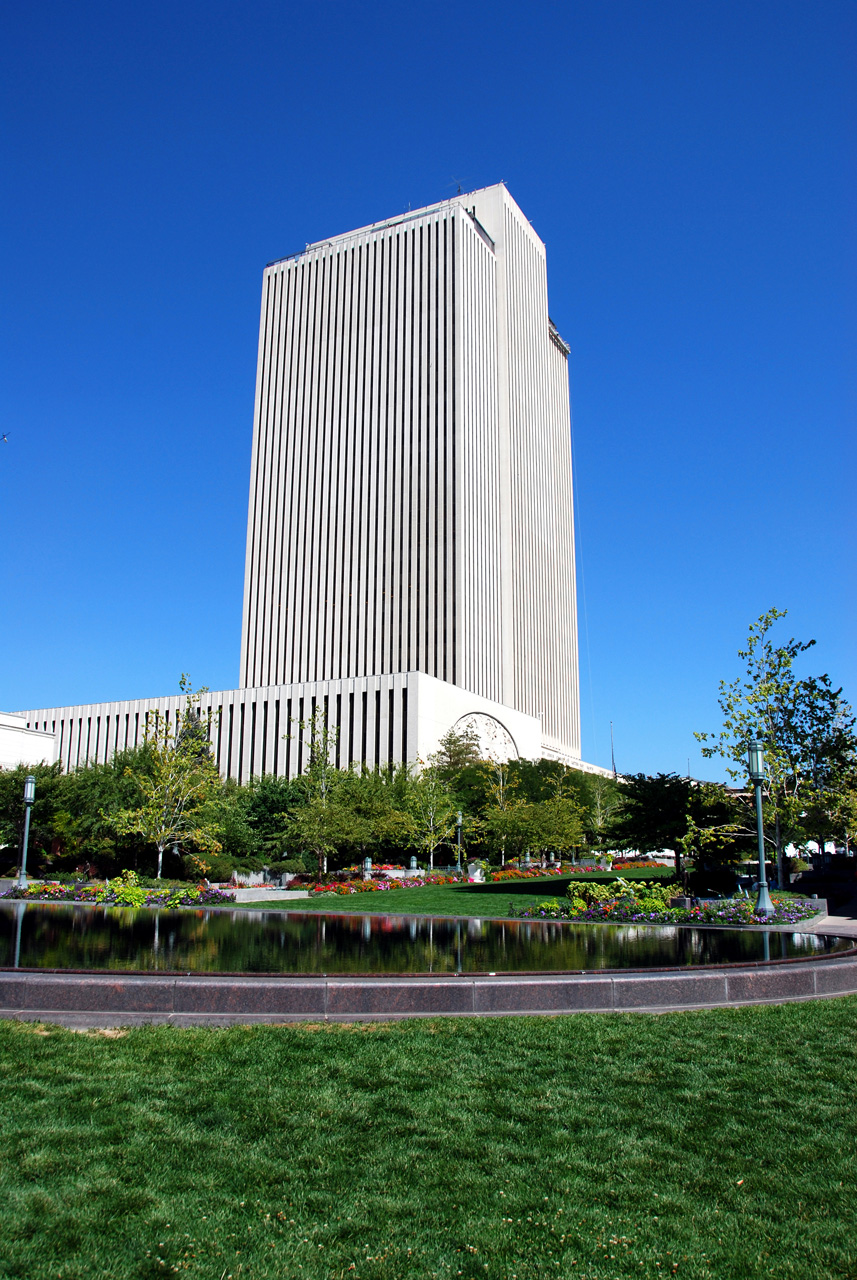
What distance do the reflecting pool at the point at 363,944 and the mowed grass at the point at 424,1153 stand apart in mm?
3704

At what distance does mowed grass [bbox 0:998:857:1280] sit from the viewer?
15.7 feet

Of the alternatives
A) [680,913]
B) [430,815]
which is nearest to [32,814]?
[430,815]

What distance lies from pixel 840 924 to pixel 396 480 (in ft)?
276

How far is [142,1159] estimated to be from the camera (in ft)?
19.1

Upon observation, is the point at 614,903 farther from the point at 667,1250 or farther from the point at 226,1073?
the point at 667,1250

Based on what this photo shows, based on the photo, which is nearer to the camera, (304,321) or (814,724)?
(814,724)

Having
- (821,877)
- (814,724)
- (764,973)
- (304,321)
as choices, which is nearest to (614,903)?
(814,724)

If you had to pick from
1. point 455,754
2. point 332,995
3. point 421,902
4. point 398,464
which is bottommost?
point 421,902

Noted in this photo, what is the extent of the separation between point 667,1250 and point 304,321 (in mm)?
117611

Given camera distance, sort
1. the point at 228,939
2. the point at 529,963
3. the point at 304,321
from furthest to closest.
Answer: the point at 304,321 < the point at 228,939 < the point at 529,963

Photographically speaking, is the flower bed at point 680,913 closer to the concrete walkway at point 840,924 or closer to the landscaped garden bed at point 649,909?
the landscaped garden bed at point 649,909

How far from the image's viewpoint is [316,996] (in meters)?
9.34

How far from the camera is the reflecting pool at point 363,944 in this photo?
13.1m

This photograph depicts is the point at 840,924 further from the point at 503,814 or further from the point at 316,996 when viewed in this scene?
the point at 503,814
